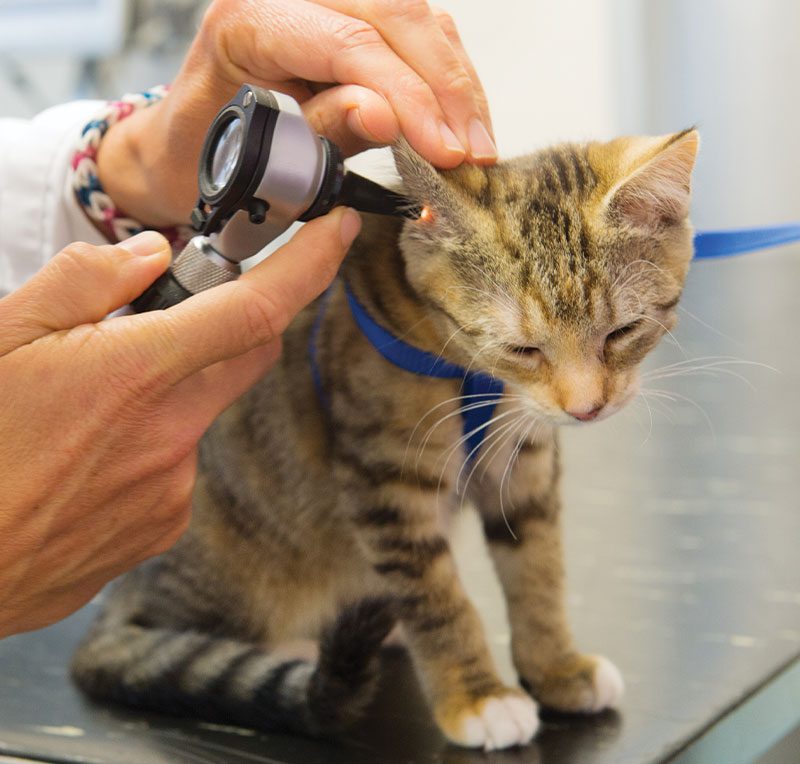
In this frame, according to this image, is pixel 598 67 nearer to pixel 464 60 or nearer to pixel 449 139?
pixel 464 60

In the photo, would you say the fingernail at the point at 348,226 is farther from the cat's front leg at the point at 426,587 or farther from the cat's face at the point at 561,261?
the cat's front leg at the point at 426,587

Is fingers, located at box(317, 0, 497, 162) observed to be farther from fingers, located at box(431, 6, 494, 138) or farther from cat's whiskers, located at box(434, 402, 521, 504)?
cat's whiskers, located at box(434, 402, 521, 504)

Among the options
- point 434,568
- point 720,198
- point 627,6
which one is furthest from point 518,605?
point 627,6

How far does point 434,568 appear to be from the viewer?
90 cm

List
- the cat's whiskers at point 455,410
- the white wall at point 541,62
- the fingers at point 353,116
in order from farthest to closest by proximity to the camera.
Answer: the white wall at point 541,62 < the cat's whiskers at point 455,410 < the fingers at point 353,116

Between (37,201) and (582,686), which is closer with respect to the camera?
(582,686)

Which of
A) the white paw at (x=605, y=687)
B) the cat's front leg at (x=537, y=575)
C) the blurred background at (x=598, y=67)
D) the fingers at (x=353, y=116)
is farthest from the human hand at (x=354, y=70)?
the blurred background at (x=598, y=67)

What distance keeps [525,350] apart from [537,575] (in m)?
0.25

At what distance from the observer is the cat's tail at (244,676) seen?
79cm

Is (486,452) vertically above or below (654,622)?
above

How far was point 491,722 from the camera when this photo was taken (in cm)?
77

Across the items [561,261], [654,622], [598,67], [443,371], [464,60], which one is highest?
[464,60]

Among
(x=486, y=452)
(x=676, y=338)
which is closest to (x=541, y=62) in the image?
(x=676, y=338)

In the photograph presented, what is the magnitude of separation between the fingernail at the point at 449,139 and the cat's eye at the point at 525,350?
16cm
